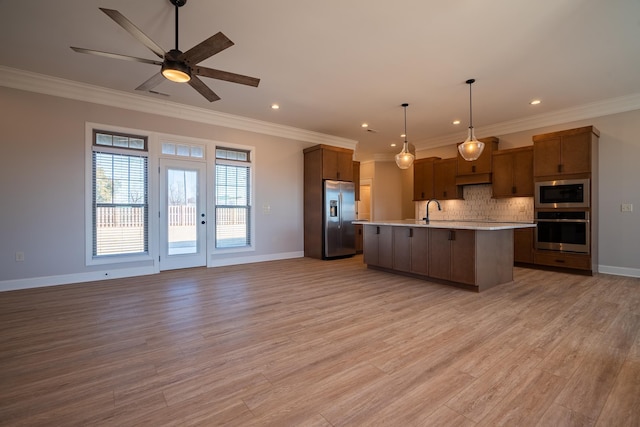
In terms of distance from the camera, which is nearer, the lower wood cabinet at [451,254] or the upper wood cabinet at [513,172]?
the lower wood cabinet at [451,254]

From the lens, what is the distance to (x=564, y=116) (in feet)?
17.9

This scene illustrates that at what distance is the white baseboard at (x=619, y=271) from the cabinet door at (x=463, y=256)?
10.6ft

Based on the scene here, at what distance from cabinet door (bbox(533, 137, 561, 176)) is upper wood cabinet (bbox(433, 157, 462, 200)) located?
1.60 meters

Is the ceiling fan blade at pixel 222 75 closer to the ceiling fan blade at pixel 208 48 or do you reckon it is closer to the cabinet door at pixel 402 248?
the ceiling fan blade at pixel 208 48

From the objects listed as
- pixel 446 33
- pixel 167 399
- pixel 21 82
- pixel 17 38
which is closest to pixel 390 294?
pixel 167 399

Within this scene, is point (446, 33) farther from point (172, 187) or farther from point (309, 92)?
point (172, 187)

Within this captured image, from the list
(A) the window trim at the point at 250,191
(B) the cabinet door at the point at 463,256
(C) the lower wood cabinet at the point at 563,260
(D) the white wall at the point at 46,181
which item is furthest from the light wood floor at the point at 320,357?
(A) the window trim at the point at 250,191

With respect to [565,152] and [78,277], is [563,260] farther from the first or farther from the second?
[78,277]

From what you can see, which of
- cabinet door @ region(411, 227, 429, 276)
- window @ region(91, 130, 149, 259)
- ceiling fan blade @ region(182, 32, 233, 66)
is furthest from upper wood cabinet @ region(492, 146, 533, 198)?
window @ region(91, 130, 149, 259)

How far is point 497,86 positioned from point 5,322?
678cm

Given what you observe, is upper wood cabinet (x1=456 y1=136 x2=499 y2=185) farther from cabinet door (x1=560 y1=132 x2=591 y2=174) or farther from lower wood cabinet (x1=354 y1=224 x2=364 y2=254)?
lower wood cabinet (x1=354 y1=224 x2=364 y2=254)

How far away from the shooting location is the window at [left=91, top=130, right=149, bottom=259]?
4594 millimetres

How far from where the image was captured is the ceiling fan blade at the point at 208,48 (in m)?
2.29

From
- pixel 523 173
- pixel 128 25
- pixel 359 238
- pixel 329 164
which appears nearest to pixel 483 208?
pixel 523 173
